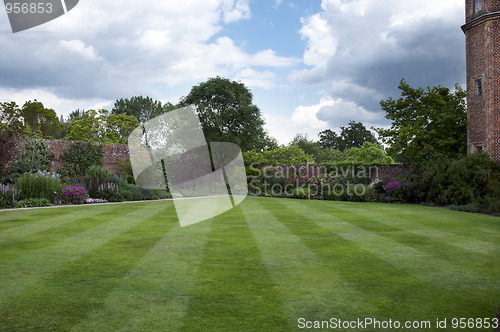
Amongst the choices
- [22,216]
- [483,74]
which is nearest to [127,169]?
[22,216]

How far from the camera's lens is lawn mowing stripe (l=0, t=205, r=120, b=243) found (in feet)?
24.4

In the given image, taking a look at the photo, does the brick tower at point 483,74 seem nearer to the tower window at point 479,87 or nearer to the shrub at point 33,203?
the tower window at point 479,87

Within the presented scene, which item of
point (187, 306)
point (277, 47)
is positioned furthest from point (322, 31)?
point (187, 306)

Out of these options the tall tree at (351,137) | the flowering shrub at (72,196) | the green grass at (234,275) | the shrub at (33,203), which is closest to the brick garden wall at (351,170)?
the flowering shrub at (72,196)

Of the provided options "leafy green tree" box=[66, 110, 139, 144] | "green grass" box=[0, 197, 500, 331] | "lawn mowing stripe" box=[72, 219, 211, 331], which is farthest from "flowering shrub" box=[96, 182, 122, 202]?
"leafy green tree" box=[66, 110, 139, 144]

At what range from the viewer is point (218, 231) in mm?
8055

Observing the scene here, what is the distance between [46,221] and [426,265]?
8731mm

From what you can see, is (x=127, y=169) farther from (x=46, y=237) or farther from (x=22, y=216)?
(x=46, y=237)

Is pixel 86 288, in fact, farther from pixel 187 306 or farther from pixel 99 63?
pixel 99 63

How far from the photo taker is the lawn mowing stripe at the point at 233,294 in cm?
332

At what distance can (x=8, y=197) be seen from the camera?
12.7m

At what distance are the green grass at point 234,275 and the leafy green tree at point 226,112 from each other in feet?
69.8

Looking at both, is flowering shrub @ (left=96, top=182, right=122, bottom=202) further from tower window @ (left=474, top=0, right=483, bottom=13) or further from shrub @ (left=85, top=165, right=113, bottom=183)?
tower window @ (left=474, top=0, right=483, bottom=13)

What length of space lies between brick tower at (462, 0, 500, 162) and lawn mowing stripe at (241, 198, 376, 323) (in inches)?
562
